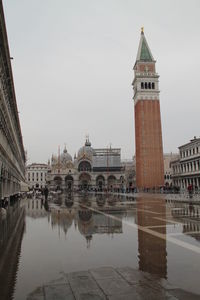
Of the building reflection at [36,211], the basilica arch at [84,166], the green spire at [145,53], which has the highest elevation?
the green spire at [145,53]

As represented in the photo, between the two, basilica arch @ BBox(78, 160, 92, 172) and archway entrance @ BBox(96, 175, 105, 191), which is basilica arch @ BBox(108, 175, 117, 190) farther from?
basilica arch @ BBox(78, 160, 92, 172)

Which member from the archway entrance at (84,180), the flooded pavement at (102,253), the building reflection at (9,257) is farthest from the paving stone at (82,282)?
the archway entrance at (84,180)

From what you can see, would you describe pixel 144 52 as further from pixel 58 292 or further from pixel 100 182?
pixel 58 292

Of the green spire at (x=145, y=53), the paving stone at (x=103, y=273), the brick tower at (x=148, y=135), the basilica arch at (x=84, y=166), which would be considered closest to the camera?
the paving stone at (x=103, y=273)

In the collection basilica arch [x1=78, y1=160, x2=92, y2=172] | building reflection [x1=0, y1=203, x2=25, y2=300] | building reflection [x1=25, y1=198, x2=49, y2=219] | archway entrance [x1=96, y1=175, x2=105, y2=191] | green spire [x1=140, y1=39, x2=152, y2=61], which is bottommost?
building reflection [x1=0, y1=203, x2=25, y2=300]

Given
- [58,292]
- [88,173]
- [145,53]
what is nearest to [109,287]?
[58,292]

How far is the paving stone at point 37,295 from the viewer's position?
4407mm

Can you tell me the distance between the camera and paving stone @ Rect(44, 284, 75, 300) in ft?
14.4

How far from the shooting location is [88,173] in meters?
105

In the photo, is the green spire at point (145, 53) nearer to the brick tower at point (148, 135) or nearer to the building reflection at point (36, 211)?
the brick tower at point (148, 135)

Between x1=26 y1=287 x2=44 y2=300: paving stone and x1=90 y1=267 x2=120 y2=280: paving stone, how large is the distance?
1.13 meters

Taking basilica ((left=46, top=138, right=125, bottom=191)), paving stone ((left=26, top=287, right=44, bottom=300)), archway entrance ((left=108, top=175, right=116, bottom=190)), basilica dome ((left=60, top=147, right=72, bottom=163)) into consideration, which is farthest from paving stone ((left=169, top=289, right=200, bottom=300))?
basilica dome ((left=60, top=147, right=72, bottom=163))

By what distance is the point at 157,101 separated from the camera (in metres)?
77.8

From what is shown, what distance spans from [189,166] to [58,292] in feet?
215
